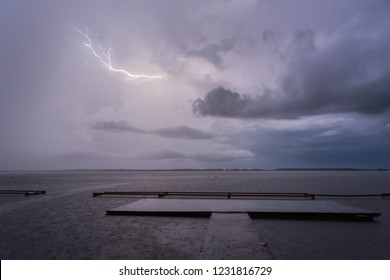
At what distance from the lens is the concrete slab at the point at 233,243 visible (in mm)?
9383

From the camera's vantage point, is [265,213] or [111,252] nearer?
[111,252]

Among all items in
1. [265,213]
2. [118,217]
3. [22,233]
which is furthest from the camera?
[118,217]

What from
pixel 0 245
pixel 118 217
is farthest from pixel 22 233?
pixel 118 217

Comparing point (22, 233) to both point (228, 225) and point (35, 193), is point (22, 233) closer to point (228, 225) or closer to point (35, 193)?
point (228, 225)

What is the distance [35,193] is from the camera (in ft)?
145

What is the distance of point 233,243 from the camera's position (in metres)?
10.8

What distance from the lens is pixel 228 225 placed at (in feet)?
46.7

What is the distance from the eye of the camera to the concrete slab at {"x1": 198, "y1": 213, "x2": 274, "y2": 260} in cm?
938

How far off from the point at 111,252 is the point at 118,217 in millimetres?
8493
